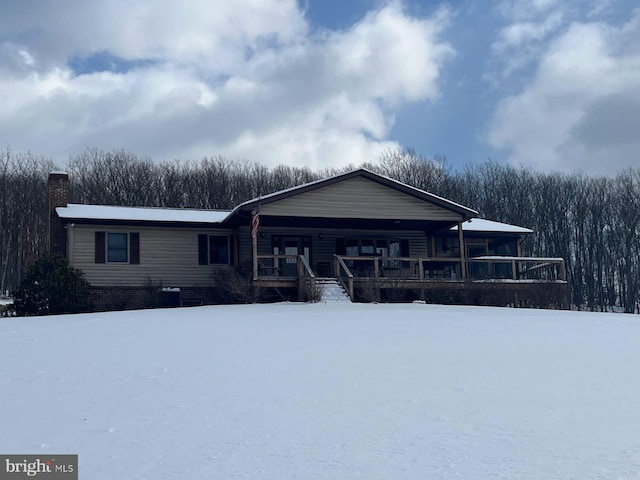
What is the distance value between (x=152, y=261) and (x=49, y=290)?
4907mm

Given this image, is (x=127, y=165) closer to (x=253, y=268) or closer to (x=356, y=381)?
(x=253, y=268)

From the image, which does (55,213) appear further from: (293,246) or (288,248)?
(293,246)

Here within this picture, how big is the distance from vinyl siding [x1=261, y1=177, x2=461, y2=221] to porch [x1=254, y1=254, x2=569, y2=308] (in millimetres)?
1712

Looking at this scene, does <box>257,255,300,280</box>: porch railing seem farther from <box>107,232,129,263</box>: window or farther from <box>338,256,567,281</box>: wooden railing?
<box>107,232,129,263</box>: window

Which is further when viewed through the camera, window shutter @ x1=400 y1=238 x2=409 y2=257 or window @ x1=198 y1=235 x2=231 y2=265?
window shutter @ x1=400 y1=238 x2=409 y2=257

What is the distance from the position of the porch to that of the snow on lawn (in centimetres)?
949

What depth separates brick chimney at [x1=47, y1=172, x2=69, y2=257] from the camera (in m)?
25.8

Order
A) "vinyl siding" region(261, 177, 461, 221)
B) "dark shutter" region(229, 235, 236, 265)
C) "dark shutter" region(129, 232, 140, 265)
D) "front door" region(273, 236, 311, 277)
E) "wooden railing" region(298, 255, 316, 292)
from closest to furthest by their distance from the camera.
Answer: "wooden railing" region(298, 255, 316, 292) → "vinyl siding" region(261, 177, 461, 221) → "dark shutter" region(129, 232, 140, 265) → "dark shutter" region(229, 235, 236, 265) → "front door" region(273, 236, 311, 277)

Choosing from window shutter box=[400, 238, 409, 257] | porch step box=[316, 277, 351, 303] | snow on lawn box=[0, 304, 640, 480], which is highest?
window shutter box=[400, 238, 409, 257]

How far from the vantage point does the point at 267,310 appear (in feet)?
62.4

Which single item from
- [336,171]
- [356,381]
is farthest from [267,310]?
[336,171]

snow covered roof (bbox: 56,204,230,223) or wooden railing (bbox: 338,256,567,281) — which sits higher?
snow covered roof (bbox: 56,204,230,223)

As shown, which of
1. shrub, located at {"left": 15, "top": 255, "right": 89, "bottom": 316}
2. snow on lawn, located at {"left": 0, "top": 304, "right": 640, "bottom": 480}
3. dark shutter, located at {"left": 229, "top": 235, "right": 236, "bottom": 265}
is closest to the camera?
snow on lawn, located at {"left": 0, "top": 304, "right": 640, "bottom": 480}

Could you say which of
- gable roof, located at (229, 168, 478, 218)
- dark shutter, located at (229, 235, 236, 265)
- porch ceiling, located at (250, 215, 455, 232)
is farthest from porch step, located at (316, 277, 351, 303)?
dark shutter, located at (229, 235, 236, 265)
